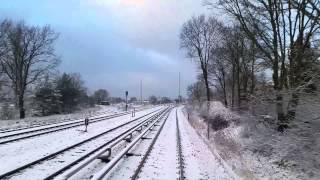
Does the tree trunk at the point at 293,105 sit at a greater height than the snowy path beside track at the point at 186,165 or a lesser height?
greater

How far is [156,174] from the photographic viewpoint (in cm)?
1341

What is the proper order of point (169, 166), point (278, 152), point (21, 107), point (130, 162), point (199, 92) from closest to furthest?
point (278, 152), point (169, 166), point (130, 162), point (21, 107), point (199, 92)

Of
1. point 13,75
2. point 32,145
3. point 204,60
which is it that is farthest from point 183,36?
point 32,145

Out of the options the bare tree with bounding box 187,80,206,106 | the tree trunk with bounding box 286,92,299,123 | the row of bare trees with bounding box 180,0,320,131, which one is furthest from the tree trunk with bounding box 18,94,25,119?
the tree trunk with bounding box 286,92,299,123

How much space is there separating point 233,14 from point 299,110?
49.8 feet

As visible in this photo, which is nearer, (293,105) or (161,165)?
(293,105)

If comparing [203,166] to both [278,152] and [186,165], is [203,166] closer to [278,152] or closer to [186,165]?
[186,165]

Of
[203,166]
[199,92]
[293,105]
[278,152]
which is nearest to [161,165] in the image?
[203,166]

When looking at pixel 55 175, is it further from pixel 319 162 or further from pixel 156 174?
pixel 319 162

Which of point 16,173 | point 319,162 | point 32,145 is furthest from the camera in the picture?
point 32,145

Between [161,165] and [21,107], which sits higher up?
[21,107]

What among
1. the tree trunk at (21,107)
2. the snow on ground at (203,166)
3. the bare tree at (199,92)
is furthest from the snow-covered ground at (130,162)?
the bare tree at (199,92)

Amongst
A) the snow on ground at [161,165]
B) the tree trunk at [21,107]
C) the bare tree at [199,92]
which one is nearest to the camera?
the snow on ground at [161,165]

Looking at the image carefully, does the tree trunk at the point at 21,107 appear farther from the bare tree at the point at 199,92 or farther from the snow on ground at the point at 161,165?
the snow on ground at the point at 161,165
